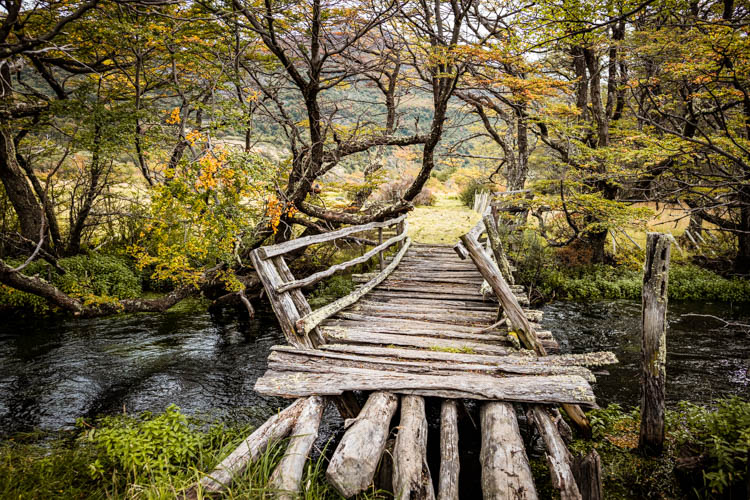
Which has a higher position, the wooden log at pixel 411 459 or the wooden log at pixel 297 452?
the wooden log at pixel 297 452

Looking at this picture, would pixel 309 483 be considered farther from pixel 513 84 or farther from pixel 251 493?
pixel 513 84

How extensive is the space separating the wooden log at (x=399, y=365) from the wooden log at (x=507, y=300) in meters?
0.65

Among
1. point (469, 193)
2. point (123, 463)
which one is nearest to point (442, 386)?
point (123, 463)

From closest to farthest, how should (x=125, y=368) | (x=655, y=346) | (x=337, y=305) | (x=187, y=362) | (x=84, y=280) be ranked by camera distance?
(x=655, y=346) < (x=337, y=305) < (x=125, y=368) < (x=187, y=362) < (x=84, y=280)

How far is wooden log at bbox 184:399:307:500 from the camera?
2.39m

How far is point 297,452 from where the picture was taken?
2695mm

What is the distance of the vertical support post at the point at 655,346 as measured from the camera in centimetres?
373

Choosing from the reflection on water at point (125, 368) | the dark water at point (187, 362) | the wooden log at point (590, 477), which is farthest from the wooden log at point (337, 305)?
the wooden log at point (590, 477)

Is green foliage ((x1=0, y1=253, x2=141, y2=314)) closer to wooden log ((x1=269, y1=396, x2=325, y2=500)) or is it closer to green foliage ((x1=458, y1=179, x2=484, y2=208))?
wooden log ((x1=269, y1=396, x2=325, y2=500))

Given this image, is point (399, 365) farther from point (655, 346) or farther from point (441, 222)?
point (441, 222)

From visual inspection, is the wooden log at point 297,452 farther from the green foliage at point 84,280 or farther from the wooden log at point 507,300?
the green foliage at point 84,280

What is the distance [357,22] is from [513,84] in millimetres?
4240

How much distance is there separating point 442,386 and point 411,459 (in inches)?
33.3

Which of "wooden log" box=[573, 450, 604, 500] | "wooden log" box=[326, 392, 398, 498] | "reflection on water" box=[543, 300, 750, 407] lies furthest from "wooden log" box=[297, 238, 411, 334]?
"reflection on water" box=[543, 300, 750, 407]
